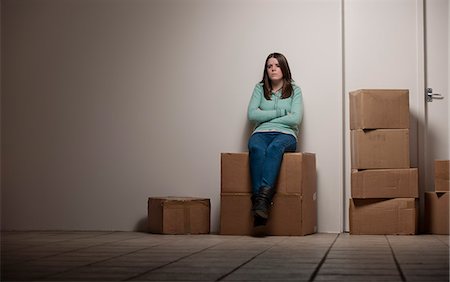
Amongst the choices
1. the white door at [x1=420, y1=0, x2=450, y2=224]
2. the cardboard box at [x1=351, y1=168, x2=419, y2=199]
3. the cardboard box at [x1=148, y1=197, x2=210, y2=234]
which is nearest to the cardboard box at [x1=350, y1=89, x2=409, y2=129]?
the cardboard box at [x1=351, y1=168, x2=419, y2=199]

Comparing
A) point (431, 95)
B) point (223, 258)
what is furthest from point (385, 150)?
point (223, 258)

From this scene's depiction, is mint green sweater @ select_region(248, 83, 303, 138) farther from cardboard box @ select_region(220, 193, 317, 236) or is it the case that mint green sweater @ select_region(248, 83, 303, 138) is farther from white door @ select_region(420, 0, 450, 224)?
white door @ select_region(420, 0, 450, 224)

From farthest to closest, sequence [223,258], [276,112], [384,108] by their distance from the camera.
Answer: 1. [276,112]
2. [384,108]
3. [223,258]

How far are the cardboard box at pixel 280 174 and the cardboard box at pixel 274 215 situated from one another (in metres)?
0.05

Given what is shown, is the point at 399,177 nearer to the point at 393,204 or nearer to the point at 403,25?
the point at 393,204

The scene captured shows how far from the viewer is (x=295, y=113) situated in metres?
5.05

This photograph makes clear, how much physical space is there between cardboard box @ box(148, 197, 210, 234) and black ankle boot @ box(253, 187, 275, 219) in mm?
513

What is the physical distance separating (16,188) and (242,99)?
1.86 m

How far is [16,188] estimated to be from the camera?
18.6 feet

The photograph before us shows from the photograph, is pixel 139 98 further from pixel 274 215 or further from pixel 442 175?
pixel 442 175

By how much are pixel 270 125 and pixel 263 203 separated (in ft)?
2.07

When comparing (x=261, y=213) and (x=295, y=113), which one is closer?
(x=261, y=213)

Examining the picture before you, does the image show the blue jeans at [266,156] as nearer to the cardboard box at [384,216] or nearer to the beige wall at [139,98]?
the beige wall at [139,98]

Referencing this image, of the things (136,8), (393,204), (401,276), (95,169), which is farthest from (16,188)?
(401,276)
